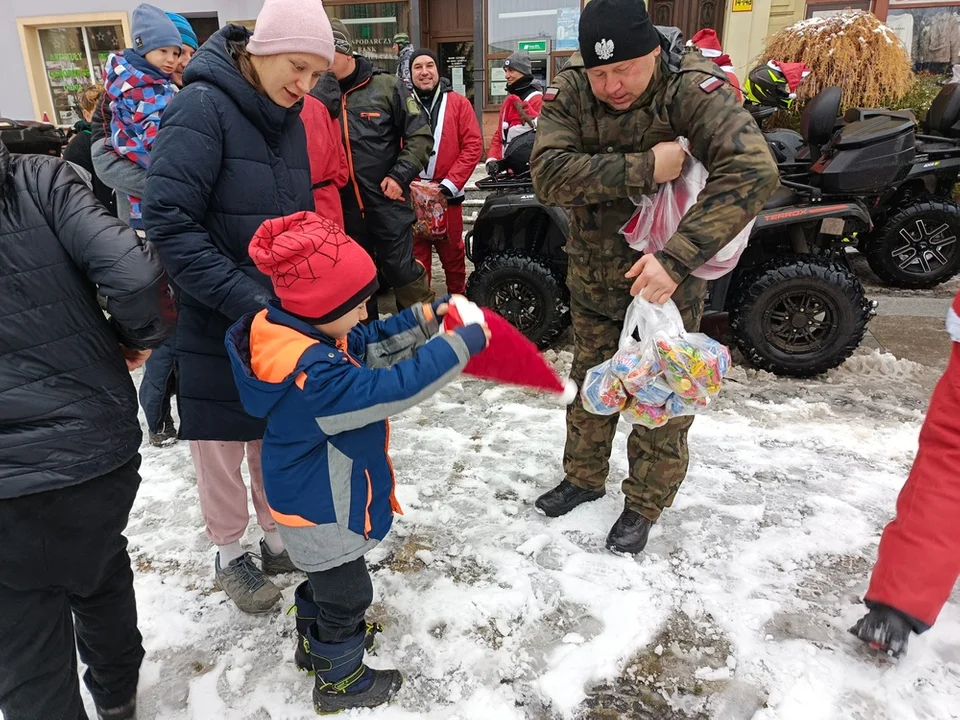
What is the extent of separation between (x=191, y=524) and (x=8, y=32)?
1608 centimetres

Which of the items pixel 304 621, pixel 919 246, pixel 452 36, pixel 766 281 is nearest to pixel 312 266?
pixel 304 621

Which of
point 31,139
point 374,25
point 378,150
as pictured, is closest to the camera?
point 31,139

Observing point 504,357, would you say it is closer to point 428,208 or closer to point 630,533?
point 630,533

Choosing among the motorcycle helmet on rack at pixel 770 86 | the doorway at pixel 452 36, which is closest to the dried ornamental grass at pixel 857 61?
the motorcycle helmet on rack at pixel 770 86

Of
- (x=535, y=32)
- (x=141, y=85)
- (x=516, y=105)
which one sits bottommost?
(x=516, y=105)

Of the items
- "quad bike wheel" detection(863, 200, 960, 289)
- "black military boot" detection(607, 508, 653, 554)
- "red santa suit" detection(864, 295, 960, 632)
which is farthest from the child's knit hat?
"quad bike wheel" detection(863, 200, 960, 289)

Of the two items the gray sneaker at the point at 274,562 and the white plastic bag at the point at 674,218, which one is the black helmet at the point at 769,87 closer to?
the white plastic bag at the point at 674,218

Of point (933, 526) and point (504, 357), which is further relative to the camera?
point (933, 526)

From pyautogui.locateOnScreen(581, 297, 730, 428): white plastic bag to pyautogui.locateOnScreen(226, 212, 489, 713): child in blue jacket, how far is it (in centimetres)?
78

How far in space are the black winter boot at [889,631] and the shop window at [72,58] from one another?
16.1m

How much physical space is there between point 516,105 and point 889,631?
16.2 ft

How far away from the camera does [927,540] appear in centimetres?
200

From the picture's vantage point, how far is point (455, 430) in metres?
3.72

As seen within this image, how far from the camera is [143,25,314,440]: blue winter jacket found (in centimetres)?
189
